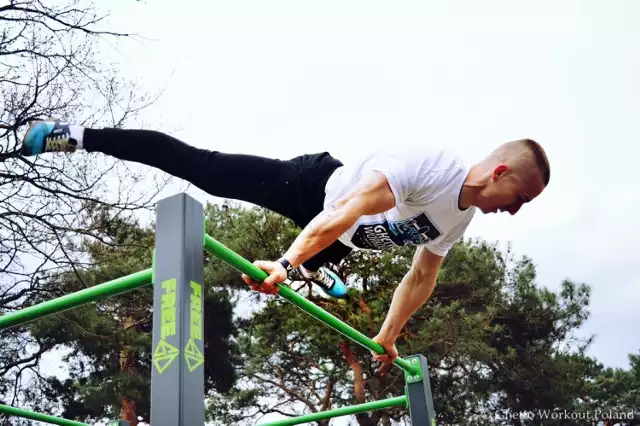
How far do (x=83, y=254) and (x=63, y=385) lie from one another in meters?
4.37

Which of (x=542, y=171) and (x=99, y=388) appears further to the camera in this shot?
(x=99, y=388)

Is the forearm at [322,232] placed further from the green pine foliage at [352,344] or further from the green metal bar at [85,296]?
the green pine foliage at [352,344]

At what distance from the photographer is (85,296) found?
135cm

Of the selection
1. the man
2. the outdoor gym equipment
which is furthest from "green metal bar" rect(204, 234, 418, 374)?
the man

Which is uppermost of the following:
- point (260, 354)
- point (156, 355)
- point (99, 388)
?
point (260, 354)

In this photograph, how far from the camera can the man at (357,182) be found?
172cm

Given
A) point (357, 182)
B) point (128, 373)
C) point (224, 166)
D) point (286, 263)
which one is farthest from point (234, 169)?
point (128, 373)

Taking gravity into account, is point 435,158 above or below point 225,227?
below

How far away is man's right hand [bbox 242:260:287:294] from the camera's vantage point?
1.40 meters

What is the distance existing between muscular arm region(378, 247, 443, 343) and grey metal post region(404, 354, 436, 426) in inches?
5.9

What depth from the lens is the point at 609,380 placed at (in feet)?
36.7

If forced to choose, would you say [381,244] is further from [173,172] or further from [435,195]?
[173,172]

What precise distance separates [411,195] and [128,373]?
7.13 m

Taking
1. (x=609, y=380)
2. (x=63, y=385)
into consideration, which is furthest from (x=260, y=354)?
(x=609, y=380)
